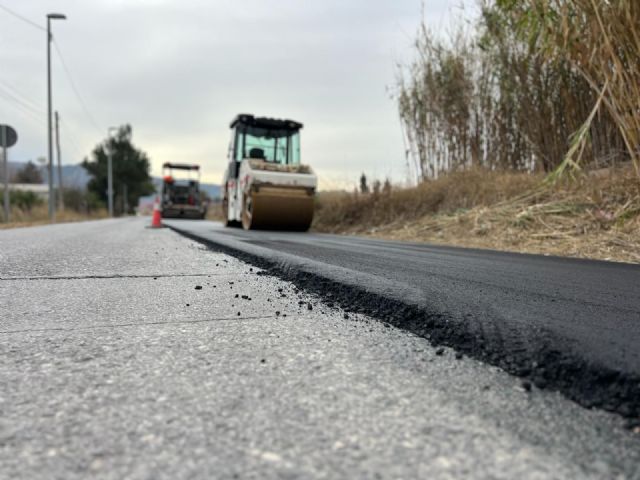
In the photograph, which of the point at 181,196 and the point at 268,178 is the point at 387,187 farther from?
the point at 181,196

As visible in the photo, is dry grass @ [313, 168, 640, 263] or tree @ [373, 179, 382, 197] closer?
dry grass @ [313, 168, 640, 263]

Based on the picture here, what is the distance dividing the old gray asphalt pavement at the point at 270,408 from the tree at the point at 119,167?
46194mm

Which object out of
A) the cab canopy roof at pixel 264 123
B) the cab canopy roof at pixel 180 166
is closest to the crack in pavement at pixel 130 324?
the cab canopy roof at pixel 264 123

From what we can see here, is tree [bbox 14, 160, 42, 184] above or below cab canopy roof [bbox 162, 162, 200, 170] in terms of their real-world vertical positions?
above

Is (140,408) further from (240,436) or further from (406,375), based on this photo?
(406,375)

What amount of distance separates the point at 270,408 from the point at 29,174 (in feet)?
321

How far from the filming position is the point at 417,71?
948 centimetres

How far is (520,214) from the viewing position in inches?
237

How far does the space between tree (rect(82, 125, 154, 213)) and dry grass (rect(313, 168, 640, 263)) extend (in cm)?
4062

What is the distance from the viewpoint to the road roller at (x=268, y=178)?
9414mm

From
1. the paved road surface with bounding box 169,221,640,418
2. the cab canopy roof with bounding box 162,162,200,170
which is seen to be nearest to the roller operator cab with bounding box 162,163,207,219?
the cab canopy roof with bounding box 162,162,200,170

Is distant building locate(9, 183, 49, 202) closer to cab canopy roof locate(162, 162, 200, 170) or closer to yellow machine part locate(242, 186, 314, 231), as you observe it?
cab canopy roof locate(162, 162, 200, 170)

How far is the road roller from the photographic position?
30.9 ft

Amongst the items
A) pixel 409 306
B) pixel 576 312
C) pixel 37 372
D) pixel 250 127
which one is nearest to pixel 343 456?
pixel 37 372
